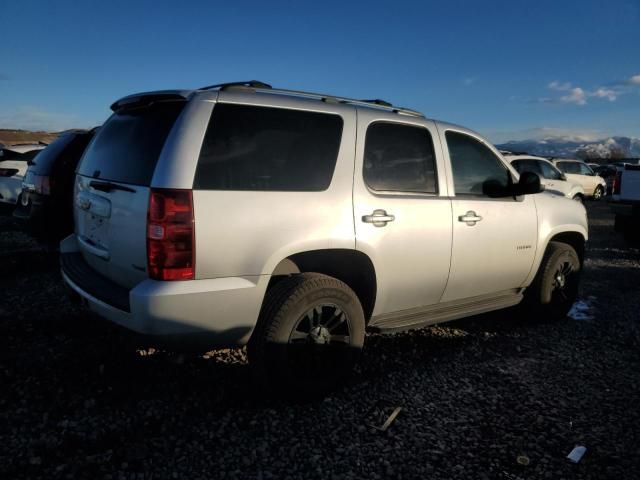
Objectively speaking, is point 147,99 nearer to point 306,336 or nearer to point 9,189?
point 306,336

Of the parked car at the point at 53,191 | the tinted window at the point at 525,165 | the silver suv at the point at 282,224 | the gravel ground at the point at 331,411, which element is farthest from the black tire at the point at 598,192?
the parked car at the point at 53,191

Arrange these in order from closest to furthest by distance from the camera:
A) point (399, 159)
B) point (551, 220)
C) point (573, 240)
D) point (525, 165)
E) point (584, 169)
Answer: point (399, 159) → point (551, 220) → point (573, 240) → point (525, 165) → point (584, 169)

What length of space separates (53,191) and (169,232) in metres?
2.78

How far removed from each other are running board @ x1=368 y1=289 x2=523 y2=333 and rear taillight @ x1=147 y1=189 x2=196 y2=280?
5.00 feet

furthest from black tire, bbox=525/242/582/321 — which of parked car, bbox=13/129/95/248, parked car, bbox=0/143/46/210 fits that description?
parked car, bbox=0/143/46/210

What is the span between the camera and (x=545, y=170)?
14477mm

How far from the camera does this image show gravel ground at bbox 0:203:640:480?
2.50m

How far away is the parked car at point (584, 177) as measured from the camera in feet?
65.5

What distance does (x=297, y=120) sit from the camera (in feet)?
9.77

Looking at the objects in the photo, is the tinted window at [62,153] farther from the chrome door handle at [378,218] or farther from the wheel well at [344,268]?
the chrome door handle at [378,218]

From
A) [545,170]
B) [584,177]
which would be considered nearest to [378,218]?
[545,170]

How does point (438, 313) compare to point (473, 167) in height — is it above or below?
below

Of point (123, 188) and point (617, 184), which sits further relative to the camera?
A: point (617, 184)

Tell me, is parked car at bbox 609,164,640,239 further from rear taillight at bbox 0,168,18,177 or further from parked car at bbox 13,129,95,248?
rear taillight at bbox 0,168,18,177
